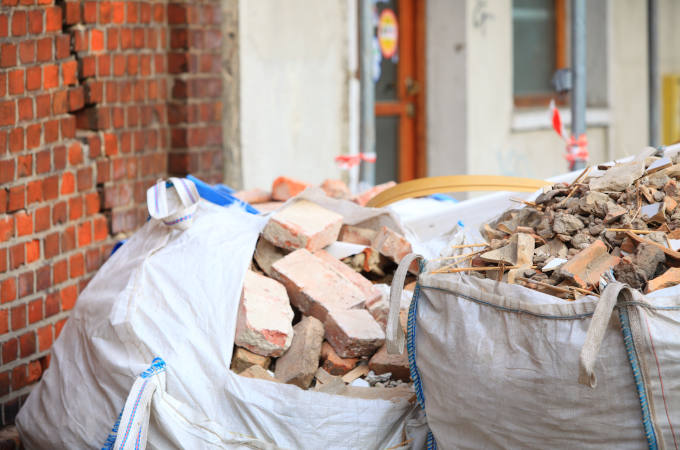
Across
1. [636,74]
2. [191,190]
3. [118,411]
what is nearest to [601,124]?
[636,74]

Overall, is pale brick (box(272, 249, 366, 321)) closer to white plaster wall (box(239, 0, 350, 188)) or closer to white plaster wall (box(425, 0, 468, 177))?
white plaster wall (box(239, 0, 350, 188))

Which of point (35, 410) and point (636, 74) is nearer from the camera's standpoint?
point (35, 410)

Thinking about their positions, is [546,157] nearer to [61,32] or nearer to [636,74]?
[636,74]

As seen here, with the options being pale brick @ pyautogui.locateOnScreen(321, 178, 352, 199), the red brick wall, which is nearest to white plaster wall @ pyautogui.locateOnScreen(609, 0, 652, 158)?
the red brick wall

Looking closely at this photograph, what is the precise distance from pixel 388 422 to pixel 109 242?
1986mm

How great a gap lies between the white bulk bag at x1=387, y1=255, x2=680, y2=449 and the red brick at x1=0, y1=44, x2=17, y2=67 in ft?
5.83

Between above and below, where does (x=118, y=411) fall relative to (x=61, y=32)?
below

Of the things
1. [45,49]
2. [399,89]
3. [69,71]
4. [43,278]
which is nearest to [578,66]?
[399,89]

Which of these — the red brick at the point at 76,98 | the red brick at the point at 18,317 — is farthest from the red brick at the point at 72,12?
the red brick at the point at 18,317

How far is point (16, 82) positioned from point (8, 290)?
2.48ft

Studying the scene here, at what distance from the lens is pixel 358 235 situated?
3.00 metres

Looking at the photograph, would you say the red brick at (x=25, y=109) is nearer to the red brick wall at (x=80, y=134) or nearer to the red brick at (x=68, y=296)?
the red brick wall at (x=80, y=134)

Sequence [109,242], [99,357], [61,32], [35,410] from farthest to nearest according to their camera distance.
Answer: [109,242] → [61,32] → [35,410] → [99,357]

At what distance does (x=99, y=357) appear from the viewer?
8.25ft
